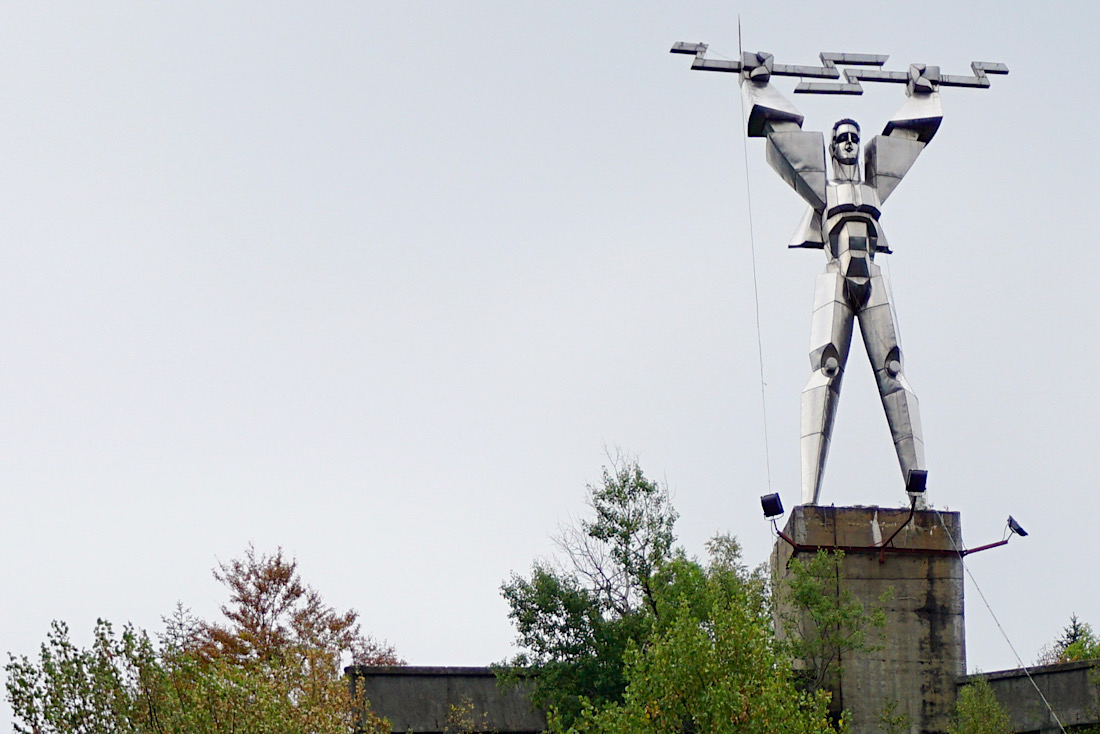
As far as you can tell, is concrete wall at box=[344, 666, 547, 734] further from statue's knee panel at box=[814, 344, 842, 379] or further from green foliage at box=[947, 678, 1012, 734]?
statue's knee panel at box=[814, 344, 842, 379]

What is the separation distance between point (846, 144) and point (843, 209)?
1377mm

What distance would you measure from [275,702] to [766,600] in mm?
9674

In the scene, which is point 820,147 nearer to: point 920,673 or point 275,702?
point 920,673

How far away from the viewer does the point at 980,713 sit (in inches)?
972

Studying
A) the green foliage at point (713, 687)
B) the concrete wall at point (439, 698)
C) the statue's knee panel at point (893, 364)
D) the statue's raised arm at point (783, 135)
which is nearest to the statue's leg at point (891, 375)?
the statue's knee panel at point (893, 364)

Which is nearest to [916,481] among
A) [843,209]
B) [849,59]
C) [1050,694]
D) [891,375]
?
[891,375]

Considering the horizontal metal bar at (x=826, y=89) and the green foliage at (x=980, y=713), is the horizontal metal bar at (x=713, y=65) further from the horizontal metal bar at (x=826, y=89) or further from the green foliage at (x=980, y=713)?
the green foliage at (x=980, y=713)

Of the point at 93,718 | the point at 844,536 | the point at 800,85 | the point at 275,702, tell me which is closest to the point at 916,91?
the point at 800,85

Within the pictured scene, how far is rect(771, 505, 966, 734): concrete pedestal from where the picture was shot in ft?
86.1

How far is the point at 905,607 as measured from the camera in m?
26.9

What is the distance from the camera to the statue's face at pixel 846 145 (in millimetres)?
29297

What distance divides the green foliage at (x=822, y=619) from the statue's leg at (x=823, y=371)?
152 cm

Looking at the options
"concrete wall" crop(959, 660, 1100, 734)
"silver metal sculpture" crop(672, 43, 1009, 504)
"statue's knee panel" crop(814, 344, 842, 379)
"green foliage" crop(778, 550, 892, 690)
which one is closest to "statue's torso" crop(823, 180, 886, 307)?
"silver metal sculpture" crop(672, 43, 1009, 504)

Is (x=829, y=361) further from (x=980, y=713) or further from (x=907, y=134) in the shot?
(x=980, y=713)
